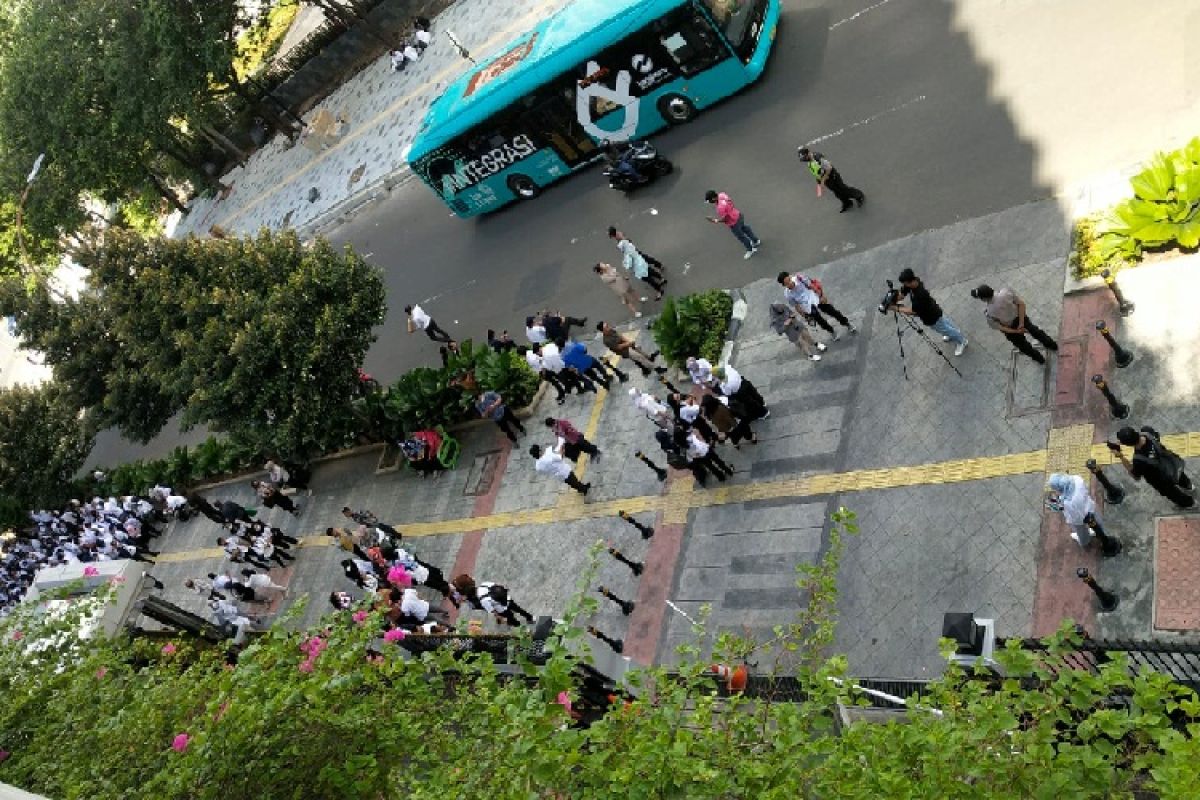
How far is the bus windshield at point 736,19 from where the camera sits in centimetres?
1966

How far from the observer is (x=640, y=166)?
20.9 meters

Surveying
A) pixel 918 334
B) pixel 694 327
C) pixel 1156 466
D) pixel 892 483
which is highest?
pixel 694 327

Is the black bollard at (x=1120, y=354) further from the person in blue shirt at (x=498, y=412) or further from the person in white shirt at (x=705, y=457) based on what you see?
the person in blue shirt at (x=498, y=412)

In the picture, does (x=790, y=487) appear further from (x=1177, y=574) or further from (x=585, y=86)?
(x=585, y=86)

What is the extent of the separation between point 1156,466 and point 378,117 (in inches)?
1060

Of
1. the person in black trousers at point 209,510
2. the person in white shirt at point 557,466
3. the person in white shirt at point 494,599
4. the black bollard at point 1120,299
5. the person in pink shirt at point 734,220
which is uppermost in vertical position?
the person in pink shirt at point 734,220

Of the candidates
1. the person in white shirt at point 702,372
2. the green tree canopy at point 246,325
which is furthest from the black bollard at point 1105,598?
→ the green tree canopy at point 246,325

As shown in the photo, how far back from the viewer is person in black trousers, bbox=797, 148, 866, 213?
16.4 meters

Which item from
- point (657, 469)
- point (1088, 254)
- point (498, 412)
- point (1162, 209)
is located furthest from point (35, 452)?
point (1162, 209)

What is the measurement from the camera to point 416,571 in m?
17.5

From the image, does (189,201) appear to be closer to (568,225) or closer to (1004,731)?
(568,225)

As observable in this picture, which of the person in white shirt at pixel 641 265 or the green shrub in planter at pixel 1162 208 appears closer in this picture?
the green shrub in planter at pixel 1162 208

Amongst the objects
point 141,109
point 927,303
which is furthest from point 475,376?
point 141,109

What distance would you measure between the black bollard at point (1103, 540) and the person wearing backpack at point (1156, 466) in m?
0.66
